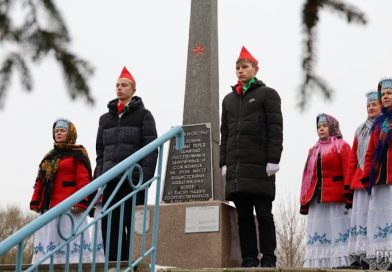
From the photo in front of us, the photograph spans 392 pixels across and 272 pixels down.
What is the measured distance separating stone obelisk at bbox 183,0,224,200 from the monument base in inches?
20.5

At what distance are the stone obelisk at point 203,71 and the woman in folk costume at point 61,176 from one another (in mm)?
1203

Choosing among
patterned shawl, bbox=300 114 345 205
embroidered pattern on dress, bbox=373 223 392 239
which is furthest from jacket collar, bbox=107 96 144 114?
embroidered pattern on dress, bbox=373 223 392 239

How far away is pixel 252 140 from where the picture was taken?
4.88 m

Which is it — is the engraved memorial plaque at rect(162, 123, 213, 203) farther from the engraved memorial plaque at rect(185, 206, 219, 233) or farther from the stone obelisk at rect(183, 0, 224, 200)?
the engraved memorial plaque at rect(185, 206, 219, 233)

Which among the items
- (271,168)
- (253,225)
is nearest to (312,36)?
(271,168)

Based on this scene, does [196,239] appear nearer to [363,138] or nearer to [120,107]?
[120,107]

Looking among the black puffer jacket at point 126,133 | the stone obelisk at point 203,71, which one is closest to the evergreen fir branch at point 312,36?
the black puffer jacket at point 126,133

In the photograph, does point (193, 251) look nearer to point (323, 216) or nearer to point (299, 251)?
point (323, 216)

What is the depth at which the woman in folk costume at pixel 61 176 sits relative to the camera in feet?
17.4

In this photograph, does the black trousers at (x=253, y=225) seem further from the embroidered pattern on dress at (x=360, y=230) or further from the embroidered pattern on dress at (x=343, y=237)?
the embroidered pattern on dress at (x=343, y=237)

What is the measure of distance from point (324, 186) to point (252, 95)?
39.0 inches

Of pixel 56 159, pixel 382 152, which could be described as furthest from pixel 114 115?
pixel 382 152

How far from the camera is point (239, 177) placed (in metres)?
4.80

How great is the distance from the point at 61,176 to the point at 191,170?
119 cm
